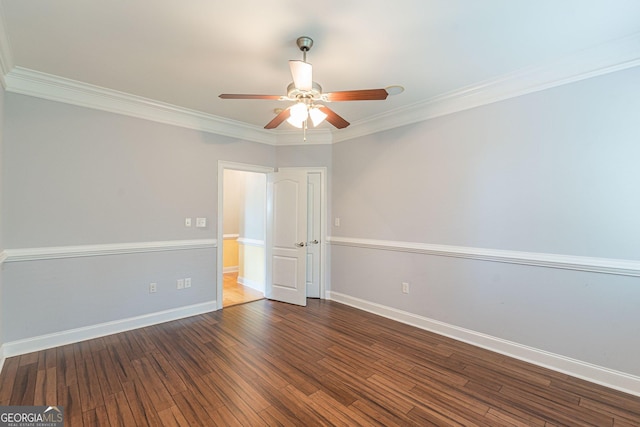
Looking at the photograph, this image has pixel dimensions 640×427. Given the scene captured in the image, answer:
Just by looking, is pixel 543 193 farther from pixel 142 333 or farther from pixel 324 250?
pixel 142 333

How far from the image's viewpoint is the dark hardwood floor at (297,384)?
1.95 metres

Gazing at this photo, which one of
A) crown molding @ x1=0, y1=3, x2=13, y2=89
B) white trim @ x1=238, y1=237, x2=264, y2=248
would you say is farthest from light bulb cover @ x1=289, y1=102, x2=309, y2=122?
white trim @ x1=238, y1=237, x2=264, y2=248

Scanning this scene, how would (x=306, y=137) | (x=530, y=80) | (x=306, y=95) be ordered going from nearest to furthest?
(x=306, y=95), (x=530, y=80), (x=306, y=137)

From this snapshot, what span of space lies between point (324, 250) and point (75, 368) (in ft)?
10.3

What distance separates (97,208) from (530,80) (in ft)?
15.3

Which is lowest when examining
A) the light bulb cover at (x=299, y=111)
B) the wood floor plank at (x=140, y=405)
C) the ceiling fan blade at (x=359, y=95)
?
the wood floor plank at (x=140, y=405)

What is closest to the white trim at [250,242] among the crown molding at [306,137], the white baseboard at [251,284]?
the white baseboard at [251,284]

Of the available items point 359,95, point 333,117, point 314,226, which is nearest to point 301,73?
point 359,95

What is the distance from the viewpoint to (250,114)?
12.4 ft

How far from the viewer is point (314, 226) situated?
4.59 m

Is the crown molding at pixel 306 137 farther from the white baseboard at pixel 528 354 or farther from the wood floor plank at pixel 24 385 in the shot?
the wood floor plank at pixel 24 385

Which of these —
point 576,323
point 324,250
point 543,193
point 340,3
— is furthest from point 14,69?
point 576,323

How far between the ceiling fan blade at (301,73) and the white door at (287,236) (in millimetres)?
2412

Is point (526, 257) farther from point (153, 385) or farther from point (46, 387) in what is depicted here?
point (46, 387)
